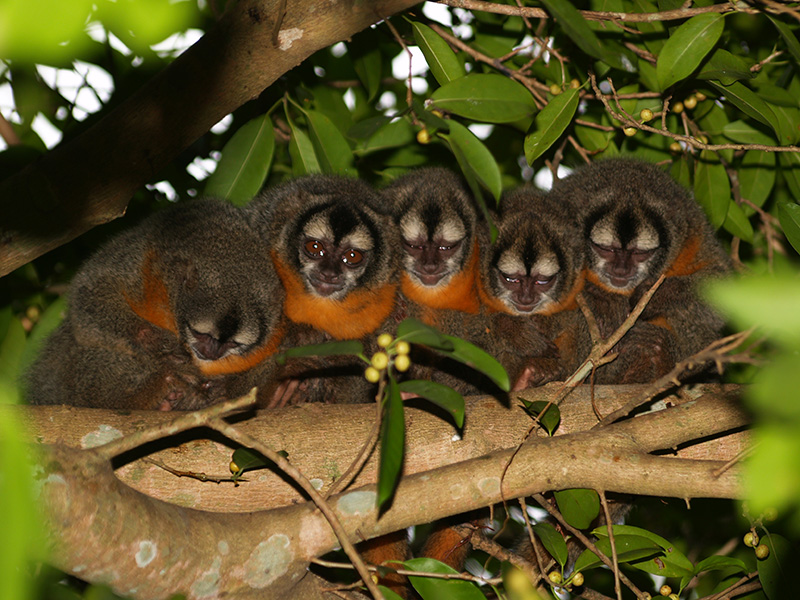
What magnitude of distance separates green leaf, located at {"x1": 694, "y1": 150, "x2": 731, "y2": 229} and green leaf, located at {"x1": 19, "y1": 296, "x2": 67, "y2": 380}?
358cm

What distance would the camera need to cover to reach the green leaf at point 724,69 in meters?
3.40

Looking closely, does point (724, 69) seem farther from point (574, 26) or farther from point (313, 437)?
point (313, 437)

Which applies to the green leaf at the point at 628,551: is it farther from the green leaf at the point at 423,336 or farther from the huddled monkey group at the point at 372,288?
the green leaf at the point at 423,336

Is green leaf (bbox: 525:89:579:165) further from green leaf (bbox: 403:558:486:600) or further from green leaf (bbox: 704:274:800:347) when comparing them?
green leaf (bbox: 704:274:800:347)

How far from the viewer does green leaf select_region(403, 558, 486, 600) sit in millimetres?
2619

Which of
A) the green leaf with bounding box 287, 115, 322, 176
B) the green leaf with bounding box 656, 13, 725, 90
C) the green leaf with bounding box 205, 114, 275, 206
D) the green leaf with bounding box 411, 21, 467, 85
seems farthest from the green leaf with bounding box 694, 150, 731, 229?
the green leaf with bounding box 205, 114, 275, 206

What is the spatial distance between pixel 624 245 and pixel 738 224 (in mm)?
746

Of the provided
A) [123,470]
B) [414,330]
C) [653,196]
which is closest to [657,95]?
[653,196]

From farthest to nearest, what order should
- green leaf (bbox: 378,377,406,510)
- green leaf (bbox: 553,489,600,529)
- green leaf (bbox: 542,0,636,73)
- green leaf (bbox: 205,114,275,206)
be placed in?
1. green leaf (bbox: 205,114,275,206)
2. green leaf (bbox: 553,489,600,529)
3. green leaf (bbox: 542,0,636,73)
4. green leaf (bbox: 378,377,406,510)

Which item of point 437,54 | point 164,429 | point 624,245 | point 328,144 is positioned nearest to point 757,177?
point 624,245

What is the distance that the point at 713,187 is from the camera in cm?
417

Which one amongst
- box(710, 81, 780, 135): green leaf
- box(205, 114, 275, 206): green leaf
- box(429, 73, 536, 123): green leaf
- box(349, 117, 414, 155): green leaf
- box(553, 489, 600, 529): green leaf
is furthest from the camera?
box(205, 114, 275, 206): green leaf

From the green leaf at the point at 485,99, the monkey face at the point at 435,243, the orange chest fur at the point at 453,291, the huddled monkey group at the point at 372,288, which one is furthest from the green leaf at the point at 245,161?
the green leaf at the point at 485,99

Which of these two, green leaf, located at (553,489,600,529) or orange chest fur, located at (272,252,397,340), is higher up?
orange chest fur, located at (272,252,397,340)
